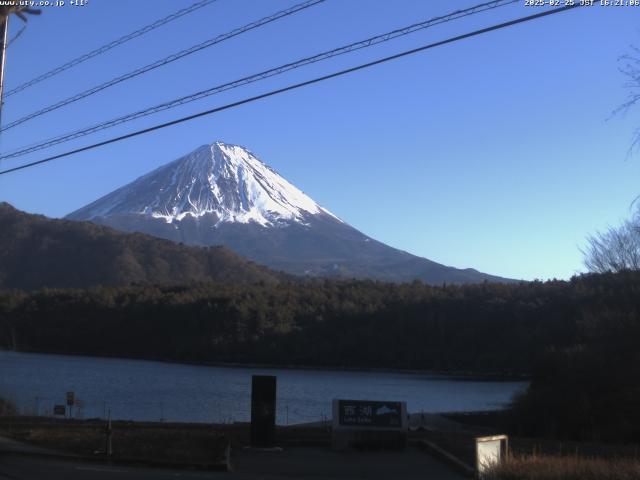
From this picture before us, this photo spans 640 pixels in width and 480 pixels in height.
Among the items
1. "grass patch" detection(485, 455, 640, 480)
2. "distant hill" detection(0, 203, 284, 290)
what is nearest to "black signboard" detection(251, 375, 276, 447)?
"grass patch" detection(485, 455, 640, 480)

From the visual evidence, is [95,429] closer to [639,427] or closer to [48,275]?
[639,427]

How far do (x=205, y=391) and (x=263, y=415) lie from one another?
36211 mm

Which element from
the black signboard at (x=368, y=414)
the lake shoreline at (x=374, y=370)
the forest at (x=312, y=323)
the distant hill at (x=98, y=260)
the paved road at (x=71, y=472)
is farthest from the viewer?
the distant hill at (x=98, y=260)

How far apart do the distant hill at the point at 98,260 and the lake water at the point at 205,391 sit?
56.9 metres

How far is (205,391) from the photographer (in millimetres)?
54375

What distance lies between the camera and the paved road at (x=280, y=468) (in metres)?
15.0

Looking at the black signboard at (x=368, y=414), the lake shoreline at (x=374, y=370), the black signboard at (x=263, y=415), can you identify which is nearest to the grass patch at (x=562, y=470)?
the black signboard at (x=368, y=414)

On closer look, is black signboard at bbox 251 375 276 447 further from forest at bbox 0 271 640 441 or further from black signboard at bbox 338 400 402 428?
forest at bbox 0 271 640 441

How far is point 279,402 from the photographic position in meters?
49.1

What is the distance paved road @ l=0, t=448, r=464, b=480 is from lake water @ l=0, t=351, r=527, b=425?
15.8 meters

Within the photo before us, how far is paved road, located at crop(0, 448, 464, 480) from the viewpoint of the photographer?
15.0 metres

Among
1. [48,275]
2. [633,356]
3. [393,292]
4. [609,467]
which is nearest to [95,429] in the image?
[609,467]

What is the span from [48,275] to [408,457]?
442 feet

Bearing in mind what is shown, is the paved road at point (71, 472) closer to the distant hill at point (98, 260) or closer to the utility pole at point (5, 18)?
the utility pole at point (5, 18)
